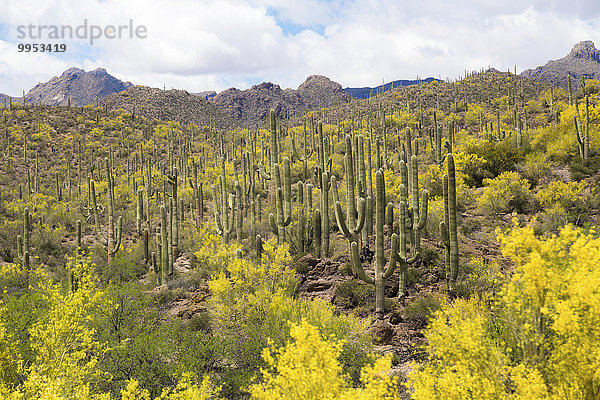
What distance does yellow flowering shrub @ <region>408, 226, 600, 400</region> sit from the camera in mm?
4332

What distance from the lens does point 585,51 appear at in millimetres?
131125

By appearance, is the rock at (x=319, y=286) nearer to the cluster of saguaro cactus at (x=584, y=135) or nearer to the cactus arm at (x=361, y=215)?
the cactus arm at (x=361, y=215)

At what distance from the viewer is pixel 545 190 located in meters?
16.9

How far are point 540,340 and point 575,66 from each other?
141m

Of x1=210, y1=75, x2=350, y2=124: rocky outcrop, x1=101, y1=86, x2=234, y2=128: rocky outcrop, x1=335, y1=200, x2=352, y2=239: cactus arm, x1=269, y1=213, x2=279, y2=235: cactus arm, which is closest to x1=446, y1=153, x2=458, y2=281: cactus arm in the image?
x1=335, y1=200, x2=352, y2=239: cactus arm

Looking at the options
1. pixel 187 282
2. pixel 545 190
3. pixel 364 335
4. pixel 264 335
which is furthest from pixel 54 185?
pixel 545 190

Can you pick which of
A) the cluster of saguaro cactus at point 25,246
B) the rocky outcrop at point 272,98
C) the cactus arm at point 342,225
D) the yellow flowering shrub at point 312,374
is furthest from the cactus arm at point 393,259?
the rocky outcrop at point 272,98

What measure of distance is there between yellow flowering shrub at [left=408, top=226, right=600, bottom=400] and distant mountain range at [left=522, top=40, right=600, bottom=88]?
100821 mm

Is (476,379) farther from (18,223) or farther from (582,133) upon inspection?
(18,223)

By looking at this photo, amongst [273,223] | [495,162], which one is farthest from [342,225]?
[495,162]

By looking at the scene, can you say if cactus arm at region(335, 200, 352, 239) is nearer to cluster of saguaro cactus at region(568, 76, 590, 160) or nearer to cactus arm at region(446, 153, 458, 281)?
cactus arm at region(446, 153, 458, 281)

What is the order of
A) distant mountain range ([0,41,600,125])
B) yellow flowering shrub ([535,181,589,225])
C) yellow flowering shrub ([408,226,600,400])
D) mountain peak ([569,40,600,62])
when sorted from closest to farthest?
yellow flowering shrub ([408,226,600,400])
yellow flowering shrub ([535,181,589,225])
distant mountain range ([0,41,600,125])
mountain peak ([569,40,600,62])

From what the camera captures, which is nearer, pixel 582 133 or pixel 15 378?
pixel 15 378

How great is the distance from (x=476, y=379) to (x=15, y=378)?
31.8ft
